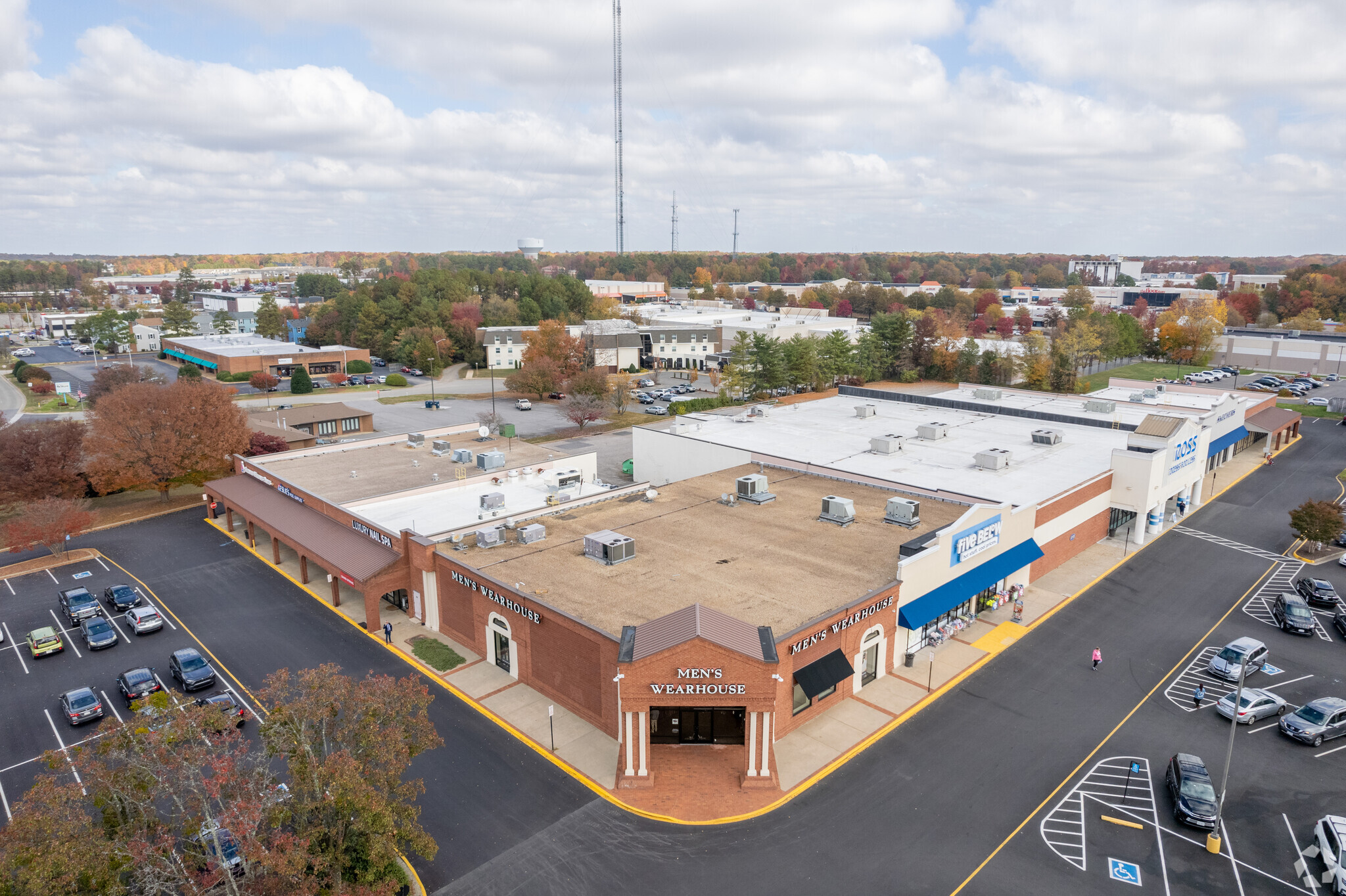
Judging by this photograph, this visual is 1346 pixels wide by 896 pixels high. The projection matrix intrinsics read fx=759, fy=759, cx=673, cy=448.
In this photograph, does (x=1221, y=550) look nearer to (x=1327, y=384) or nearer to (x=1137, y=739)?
(x=1137, y=739)

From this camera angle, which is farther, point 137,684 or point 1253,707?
point 137,684

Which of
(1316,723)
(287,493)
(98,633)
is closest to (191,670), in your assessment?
(98,633)

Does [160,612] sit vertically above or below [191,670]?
below

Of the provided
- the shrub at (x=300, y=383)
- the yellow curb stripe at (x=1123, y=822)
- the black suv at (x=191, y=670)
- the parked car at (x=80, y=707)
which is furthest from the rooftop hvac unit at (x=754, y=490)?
the shrub at (x=300, y=383)

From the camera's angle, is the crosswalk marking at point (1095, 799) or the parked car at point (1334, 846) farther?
the crosswalk marking at point (1095, 799)

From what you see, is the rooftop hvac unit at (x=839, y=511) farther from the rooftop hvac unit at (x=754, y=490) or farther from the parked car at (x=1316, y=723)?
the parked car at (x=1316, y=723)

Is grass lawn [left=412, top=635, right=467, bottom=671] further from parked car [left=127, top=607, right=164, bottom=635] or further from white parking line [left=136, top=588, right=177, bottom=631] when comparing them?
parked car [left=127, top=607, right=164, bottom=635]

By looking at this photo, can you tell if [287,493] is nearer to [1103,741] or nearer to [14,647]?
[14,647]
